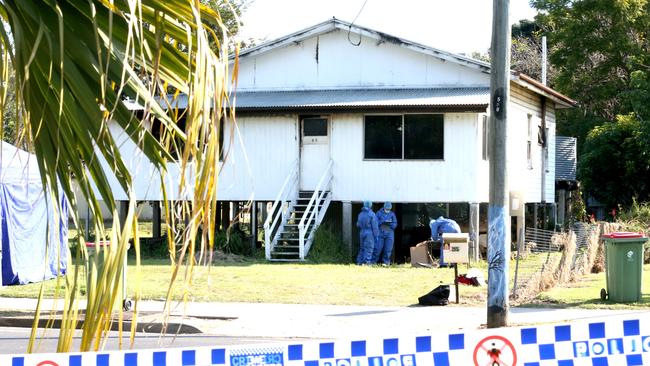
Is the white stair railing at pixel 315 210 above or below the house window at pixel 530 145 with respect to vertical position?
below

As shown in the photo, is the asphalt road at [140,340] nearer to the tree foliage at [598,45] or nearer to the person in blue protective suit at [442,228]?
A: the person in blue protective suit at [442,228]

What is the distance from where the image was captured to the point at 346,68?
28250 millimetres

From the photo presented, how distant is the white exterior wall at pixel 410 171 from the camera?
2564 cm

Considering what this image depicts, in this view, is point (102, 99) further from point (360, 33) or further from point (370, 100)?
point (360, 33)

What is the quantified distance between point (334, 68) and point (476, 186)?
576 cm

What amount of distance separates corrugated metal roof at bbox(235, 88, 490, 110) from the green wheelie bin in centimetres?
963

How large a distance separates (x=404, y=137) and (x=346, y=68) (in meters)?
3.37

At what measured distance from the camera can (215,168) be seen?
2.98m

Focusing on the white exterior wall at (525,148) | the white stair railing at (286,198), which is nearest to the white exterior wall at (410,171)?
the white stair railing at (286,198)

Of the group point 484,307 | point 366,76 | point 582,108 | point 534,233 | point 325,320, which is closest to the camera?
point 325,320

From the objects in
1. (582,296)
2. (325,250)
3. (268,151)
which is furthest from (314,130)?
(582,296)

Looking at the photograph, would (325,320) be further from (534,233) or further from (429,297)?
(534,233)

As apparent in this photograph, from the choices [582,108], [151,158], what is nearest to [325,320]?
[151,158]

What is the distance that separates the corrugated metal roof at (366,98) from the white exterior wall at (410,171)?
54 centimetres
